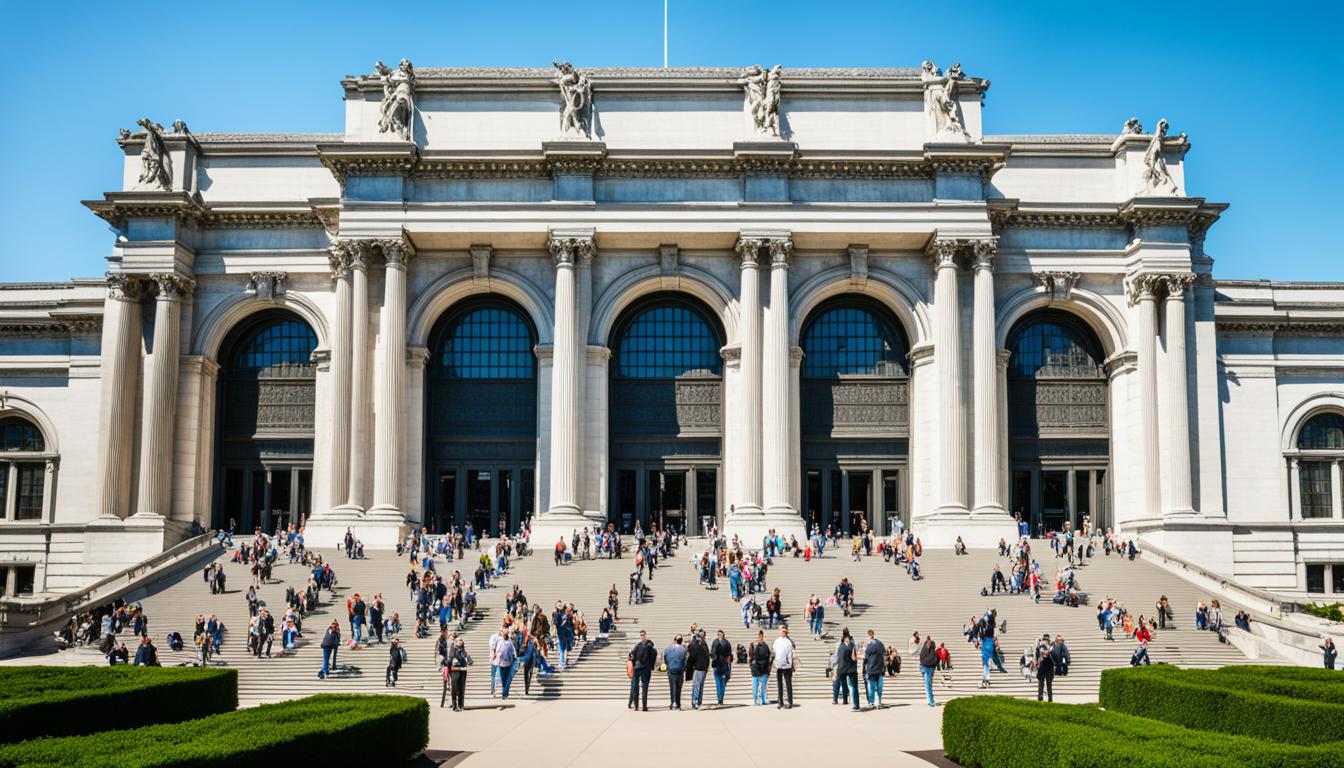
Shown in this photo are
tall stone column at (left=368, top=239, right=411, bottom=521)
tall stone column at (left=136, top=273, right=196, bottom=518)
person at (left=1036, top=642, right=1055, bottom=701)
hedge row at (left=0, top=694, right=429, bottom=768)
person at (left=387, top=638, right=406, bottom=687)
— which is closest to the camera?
hedge row at (left=0, top=694, right=429, bottom=768)

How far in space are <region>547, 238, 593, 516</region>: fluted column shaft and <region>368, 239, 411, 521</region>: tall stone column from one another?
6.56m

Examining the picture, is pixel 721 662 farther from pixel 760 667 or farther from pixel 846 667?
pixel 846 667

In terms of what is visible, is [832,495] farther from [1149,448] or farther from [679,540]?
[1149,448]

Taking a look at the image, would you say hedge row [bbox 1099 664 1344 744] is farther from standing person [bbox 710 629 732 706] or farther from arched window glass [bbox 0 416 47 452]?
arched window glass [bbox 0 416 47 452]

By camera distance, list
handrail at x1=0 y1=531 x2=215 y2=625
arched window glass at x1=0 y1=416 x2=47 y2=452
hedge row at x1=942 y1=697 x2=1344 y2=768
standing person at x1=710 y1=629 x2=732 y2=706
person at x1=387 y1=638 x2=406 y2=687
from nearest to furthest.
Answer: hedge row at x1=942 y1=697 x2=1344 y2=768 < standing person at x1=710 y1=629 x2=732 y2=706 < person at x1=387 y1=638 x2=406 y2=687 < handrail at x1=0 y1=531 x2=215 y2=625 < arched window glass at x1=0 y1=416 x2=47 y2=452

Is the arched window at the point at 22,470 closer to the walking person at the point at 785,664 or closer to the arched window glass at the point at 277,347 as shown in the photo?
Result: the arched window glass at the point at 277,347

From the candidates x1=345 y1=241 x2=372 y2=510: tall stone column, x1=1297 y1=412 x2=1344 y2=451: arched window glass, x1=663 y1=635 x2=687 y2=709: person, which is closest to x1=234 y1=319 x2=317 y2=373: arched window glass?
x1=345 y1=241 x2=372 y2=510: tall stone column

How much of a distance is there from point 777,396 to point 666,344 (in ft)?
23.0

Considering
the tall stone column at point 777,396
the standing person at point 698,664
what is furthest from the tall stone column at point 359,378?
the standing person at point 698,664

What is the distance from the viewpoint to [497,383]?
5897 centimetres

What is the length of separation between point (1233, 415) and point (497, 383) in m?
34.5

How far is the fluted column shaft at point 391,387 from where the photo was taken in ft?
177

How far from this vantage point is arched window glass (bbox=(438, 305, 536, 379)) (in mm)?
59188

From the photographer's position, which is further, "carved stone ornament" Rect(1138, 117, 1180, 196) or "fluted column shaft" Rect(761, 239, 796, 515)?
"carved stone ornament" Rect(1138, 117, 1180, 196)
